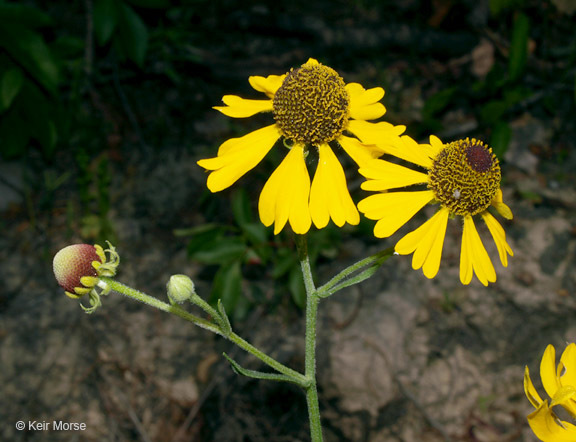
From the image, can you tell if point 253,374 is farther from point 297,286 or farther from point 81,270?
point 297,286

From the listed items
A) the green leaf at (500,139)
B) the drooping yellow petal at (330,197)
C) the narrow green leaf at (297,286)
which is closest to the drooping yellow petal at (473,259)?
the drooping yellow petal at (330,197)

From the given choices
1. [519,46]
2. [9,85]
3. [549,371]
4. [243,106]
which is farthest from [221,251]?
[519,46]

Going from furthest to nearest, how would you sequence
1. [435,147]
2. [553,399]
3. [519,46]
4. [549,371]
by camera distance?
[519,46], [435,147], [549,371], [553,399]

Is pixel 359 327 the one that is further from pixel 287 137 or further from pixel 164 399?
pixel 287 137

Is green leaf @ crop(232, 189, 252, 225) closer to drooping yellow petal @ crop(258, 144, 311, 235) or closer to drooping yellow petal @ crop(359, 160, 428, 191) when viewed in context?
drooping yellow petal @ crop(258, 144, 311, 235)

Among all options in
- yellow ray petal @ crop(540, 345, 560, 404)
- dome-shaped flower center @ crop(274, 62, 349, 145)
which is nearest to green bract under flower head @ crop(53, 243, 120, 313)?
dome-shaped flower center @ crop(274, 62, 349, 145)

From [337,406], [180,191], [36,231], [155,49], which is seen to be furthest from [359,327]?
[155,49]
